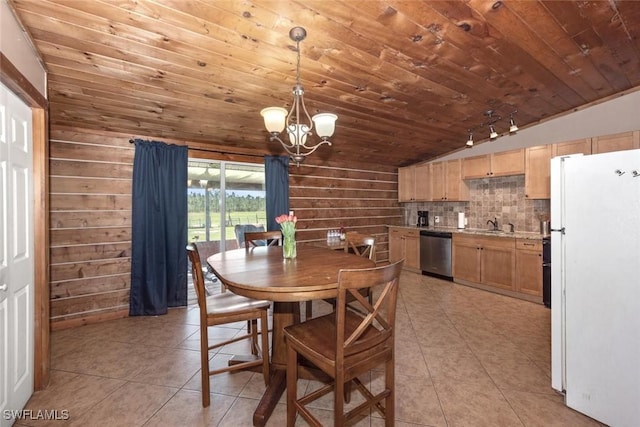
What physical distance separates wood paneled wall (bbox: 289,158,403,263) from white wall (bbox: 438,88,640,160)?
77.6 inches

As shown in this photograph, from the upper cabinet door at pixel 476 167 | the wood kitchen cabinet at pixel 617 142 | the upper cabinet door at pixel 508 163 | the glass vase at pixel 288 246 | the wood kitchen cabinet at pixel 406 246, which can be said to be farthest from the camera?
the wood kitchen cabinet at pixel 406 246

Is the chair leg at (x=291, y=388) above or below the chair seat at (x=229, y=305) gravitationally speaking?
below

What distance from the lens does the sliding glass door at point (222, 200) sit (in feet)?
13.0

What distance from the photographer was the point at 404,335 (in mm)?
2904

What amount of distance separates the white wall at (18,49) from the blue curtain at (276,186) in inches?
102

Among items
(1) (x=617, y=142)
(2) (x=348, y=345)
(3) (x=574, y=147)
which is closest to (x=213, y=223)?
(2) (x=348, y=345)

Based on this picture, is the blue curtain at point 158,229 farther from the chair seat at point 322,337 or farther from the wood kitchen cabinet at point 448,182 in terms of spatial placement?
the wood kitchen cabinet at point 448,182

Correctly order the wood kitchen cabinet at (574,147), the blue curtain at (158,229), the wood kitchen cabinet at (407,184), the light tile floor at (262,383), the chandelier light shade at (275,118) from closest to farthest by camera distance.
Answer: the light tile floor at (262,383), the chandelier light shade at (275,118), the blue curtain at (158,229), the wood kitchen cabinet at (574,147), the wood kitchen cabinet at (407,184)

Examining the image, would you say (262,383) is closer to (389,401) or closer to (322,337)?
(322,337)

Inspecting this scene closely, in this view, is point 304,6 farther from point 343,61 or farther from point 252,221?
point 252,221

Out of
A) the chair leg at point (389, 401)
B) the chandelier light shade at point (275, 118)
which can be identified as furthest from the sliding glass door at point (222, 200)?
the chair leg at point (389, 401)

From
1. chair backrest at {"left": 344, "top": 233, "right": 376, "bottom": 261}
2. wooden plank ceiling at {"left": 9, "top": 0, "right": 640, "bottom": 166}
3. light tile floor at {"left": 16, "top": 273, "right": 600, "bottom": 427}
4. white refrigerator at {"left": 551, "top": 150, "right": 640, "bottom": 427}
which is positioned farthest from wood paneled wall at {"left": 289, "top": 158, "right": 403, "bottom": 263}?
white refrigerator at {"left": 551, "top": 150, "right": 640, "bottom": 427}

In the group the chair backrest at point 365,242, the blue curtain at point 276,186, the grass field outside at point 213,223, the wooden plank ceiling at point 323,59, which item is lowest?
the chair backrest at point 365,242

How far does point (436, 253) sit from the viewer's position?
4957mm
